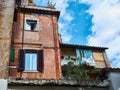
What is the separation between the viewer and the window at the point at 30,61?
14922mm

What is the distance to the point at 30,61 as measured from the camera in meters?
15.3

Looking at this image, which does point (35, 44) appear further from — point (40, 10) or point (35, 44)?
point (40, 10)

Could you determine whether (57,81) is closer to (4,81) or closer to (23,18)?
(4,81)

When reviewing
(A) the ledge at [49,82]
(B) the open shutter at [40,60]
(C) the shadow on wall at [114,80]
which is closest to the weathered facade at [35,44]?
(B) the open shutter at [40,60]

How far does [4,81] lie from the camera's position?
6066 mm

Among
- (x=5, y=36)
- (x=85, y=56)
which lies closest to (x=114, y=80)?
Answer: (x=5, y=36)

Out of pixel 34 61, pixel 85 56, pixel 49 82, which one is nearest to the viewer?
pixel 49 82

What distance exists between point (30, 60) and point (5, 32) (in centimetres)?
770

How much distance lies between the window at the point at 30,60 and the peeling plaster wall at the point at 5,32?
261 inches

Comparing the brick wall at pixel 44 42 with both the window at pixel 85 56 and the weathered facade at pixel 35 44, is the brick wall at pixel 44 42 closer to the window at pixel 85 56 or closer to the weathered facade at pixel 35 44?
Result: the weathered facade at pixel 35 44

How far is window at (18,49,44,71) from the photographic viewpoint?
48.5 feet

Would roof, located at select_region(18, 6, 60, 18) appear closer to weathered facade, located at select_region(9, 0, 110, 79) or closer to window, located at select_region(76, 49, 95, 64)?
weathered facade, located at select_region(9, 0, 110, 79)

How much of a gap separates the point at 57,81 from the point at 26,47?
978cm

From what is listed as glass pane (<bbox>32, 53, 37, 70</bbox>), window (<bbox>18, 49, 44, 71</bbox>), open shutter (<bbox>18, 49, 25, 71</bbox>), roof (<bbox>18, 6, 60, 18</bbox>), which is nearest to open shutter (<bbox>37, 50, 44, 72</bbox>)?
window (<bbox>18, 49, 44, 71</bbox>)
